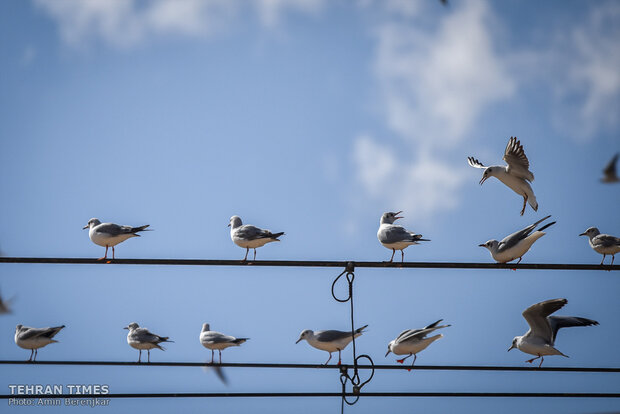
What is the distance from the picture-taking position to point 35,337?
12258 millimetres

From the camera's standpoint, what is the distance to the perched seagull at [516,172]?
35.1 feet

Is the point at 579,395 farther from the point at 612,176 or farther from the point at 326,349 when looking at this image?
the point at 326,349

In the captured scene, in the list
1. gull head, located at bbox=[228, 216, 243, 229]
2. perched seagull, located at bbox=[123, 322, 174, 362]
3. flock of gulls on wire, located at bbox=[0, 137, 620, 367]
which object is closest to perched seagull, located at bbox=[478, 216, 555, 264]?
flock of gulls on wire, located at bbox=[0, 137, 620, 367]

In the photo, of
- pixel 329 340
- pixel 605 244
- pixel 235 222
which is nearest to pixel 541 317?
pixel 329 340

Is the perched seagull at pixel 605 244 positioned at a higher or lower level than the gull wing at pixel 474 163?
lower

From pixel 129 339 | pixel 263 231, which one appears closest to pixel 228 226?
pixel 263 231

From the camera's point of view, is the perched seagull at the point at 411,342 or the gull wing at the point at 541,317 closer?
the gull wing at the point at 541,317

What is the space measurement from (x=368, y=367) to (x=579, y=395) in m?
1.50

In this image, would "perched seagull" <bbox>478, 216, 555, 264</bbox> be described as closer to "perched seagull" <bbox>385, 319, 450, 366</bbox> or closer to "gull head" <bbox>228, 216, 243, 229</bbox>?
"perched seagull" <bbox>385, 319, 450, 366</bbox>

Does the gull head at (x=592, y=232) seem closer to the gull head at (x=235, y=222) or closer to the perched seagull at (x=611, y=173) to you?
the perched seagull at (x=611, y=173)

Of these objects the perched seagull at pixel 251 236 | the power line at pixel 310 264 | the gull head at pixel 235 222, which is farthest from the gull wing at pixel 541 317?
the gull head at pixel 235 222

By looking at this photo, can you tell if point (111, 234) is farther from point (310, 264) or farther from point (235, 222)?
point (310, 264)

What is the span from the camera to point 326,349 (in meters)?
10.3

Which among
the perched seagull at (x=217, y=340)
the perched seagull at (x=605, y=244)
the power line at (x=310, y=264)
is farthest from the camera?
the perched seagull at (x=217, y=340)
